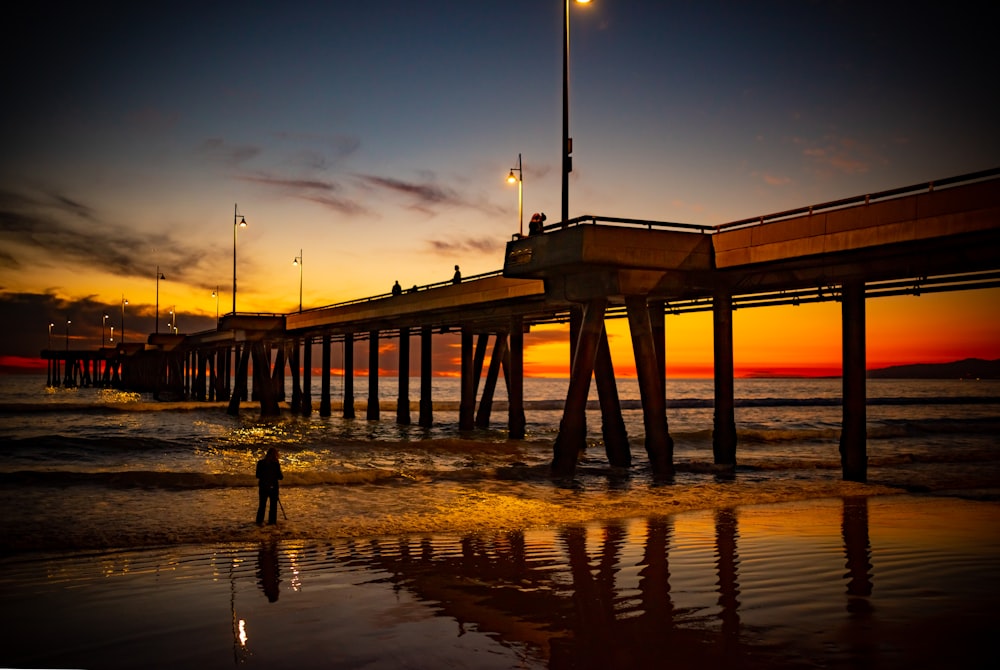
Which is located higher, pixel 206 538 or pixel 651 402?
pixel 651 402

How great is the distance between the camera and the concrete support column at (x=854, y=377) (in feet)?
70.8

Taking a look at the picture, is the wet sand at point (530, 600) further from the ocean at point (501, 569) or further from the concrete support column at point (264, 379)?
the concrete support column at point (264, 379)

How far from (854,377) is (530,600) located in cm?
1485

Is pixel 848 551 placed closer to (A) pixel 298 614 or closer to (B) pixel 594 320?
(A) pixel 298 614

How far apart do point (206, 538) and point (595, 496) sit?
977 centimetres

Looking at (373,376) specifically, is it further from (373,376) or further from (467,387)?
(467,387)

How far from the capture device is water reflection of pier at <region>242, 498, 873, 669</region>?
804 cm

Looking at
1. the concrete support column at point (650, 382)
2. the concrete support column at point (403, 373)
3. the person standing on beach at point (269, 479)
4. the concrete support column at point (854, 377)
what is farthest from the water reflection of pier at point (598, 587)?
the concrete support column at point (403, 373)

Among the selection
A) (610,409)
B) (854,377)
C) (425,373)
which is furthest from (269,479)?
(425,373)

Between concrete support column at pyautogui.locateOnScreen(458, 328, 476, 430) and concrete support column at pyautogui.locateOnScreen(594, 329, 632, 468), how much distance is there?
2056 centimetres

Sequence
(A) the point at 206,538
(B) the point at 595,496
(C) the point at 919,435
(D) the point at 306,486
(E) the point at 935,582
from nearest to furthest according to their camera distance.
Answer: (E) the point at 935,582
(A) the point at 206,538
(B) the point at 595,496
(D) the point at 306,486
(C) the point at 919,435

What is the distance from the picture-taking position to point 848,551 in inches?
496

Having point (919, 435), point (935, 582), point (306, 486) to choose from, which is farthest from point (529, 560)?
point (919, 435)

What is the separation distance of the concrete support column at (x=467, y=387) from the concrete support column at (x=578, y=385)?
22.3 meters
